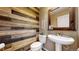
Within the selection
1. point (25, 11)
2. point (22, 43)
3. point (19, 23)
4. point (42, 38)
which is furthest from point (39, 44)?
point (25, 11)

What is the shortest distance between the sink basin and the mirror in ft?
0.50

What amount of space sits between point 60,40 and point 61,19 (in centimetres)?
35

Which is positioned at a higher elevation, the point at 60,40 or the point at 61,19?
the point at 61,19

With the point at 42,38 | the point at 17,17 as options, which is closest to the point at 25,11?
the point at 17,17

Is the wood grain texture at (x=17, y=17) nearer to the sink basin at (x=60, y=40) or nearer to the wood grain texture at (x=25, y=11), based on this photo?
the wood grain texture at (x=25, y=11)

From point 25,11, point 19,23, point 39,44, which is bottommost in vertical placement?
point 39,44

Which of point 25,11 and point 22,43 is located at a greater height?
point 25,11

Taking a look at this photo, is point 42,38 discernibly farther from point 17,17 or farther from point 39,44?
point 17,17

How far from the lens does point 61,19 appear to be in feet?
5.08

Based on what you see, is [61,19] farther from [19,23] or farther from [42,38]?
[19,23]

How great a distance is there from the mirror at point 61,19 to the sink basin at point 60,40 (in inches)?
6.0

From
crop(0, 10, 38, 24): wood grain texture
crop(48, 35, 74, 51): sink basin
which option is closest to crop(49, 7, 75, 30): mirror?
crop(48, 35, 74, 51): sink basin
